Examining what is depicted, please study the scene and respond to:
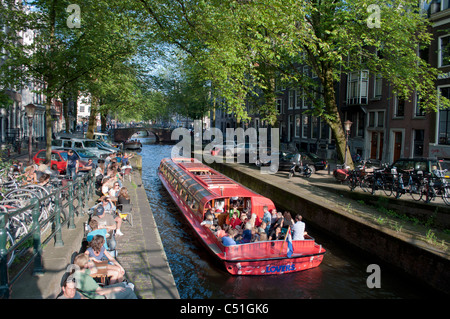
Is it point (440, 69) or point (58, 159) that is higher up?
point (440, 69)

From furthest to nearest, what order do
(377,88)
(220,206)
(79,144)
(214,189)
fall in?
1. (377,88)
2. (79,144)
3. (214,189)
4. (220,206)

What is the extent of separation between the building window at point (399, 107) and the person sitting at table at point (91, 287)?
2588cm

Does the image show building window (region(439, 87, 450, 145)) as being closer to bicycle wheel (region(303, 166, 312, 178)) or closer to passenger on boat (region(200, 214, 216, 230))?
bicycle wheel (region(303, 166, 312, 178))

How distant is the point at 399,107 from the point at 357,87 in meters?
4.77

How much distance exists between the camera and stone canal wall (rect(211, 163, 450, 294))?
969cm

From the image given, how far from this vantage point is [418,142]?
2553cm

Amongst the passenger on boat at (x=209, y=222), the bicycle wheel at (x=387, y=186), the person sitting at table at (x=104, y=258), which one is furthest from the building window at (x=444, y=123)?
the person sitting at table at (x=104, y=258)

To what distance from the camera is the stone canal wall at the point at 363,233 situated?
9.69 meters

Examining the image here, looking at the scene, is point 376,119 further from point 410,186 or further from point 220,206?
point 220,206

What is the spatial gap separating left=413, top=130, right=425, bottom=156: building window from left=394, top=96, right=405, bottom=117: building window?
6.28ft

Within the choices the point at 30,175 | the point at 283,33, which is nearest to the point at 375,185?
the point at 283,33

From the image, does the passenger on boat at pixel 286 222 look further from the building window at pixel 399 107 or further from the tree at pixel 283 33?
the building window at pixel 399 107

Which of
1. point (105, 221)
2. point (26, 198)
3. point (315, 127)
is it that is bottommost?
point (105, 221)

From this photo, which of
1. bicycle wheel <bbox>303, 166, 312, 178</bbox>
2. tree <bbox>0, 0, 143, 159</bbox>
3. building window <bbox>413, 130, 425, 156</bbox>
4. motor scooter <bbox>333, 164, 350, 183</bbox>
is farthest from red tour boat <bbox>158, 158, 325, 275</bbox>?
building window <bbox>413, 130, 425, 156</bbox>
